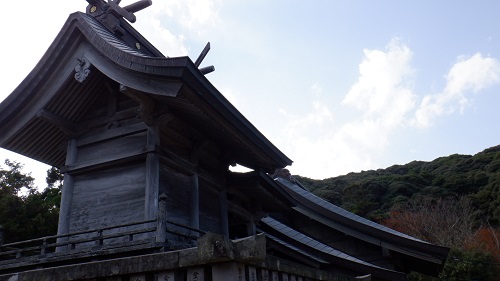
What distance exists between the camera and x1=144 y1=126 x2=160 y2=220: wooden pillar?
22.0ft

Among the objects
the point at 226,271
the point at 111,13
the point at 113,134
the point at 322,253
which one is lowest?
the point at 226,271

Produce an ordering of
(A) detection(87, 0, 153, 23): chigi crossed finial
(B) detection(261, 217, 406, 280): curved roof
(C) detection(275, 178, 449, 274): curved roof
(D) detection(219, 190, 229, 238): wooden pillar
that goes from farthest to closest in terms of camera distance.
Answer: (C) detection(275, 178, 449, 274): curved roof < (B) detection(261, 217, 406, 280): curved roof < (A) detection(87, 0, 153, 23): chigi crossed finial < (D) detection(219, 190, 229, 238): wooden pillar

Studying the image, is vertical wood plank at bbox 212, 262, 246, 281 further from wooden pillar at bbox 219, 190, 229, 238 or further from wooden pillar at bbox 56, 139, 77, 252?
wooden pillar at bbox 219, 190, 229, 238

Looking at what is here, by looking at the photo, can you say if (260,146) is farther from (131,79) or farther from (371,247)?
(371,247)

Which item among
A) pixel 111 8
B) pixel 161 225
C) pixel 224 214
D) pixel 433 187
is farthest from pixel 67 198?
pixel 433 187

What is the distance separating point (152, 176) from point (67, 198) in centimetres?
205

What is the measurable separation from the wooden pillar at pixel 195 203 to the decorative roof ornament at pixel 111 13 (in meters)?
4.01

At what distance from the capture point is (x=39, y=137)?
867 centimetres

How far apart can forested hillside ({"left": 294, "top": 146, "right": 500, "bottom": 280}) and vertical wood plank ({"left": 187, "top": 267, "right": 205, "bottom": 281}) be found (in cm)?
1995

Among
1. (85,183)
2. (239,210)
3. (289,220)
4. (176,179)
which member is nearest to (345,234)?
(289,220)

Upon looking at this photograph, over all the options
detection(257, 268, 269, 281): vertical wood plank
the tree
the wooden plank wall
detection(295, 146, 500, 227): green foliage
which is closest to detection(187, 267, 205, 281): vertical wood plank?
detection(257, 268, 269, 281): vertical wood plank

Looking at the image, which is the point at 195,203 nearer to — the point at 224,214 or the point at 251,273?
the point at 224,214

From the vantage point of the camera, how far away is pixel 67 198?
7.72m

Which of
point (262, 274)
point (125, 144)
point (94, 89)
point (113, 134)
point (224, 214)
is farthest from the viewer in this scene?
point (224, 214)
